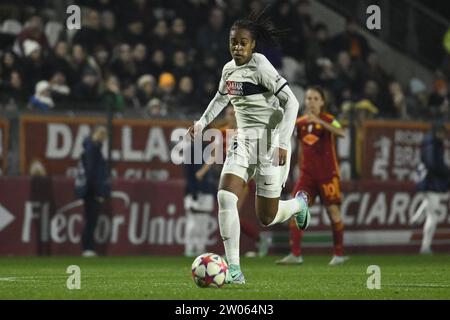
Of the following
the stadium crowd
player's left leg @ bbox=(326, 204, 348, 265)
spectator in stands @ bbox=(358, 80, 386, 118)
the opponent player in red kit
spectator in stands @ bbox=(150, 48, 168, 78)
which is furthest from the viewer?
spectator in stands @ bbox=(358, 80, 386, 118)

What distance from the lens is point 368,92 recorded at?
22.7m

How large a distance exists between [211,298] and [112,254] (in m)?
8.99

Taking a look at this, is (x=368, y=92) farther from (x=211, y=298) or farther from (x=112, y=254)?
(x=211, y=298)

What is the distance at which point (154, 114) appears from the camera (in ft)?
61.1

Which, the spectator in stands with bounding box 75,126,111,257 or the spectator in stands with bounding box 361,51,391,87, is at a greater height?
the spectator in stands with bounding box 361,51,391,87

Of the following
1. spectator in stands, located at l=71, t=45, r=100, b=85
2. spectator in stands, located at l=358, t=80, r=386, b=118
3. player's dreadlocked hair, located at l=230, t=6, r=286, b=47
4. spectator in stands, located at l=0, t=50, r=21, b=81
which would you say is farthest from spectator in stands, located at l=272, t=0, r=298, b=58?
player's dreadlocked hair, located at l=230, t=6, r=286, b=47

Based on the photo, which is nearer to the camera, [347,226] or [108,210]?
[108,210]

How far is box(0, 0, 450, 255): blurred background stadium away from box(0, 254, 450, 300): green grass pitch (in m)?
1.39

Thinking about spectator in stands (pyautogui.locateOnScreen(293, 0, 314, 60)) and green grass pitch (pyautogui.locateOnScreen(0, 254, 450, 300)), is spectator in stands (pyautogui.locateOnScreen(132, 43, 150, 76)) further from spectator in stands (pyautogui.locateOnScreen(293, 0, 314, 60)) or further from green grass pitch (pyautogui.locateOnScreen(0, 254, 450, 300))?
green grass pitch (pyautogui.locateOnScreen(0, 254, 450, 300))

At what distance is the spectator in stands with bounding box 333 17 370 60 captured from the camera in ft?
78.4

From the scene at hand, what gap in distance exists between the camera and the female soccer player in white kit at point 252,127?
34.6 feet

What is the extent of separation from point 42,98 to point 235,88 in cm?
770

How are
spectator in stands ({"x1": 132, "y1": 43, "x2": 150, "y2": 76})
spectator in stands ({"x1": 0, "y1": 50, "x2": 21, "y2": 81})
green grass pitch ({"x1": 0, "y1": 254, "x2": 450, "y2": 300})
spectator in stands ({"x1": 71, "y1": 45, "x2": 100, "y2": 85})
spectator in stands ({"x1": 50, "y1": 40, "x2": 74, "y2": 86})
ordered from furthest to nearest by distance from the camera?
spectator in stands ({"x1": 132, "y1": 43, "x2": 150, "y2": 76}), spectator in stands ({"x1": 71, "y1": 45, "x2": 100, "y2": 85}), spectator in stands ({"x1": 50, "y1": 40, "x2": 74, "y2": 86}), spectator in stands ({"x1": 0, "y1": 50, "x2": 21, "y2": 81}), green grass pitch ({"x1": 0, "y1": 254, "x2": 450, "y2": 300})
